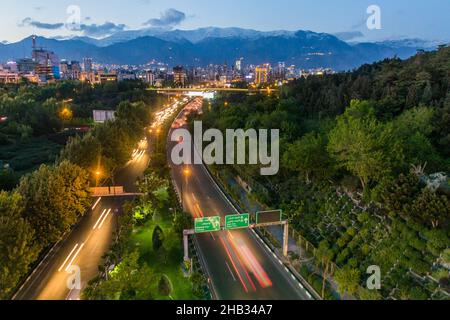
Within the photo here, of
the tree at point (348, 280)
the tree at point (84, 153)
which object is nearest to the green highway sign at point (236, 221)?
A: the tree at point (348, 280)

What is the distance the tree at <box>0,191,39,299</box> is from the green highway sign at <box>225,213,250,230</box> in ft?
25.6

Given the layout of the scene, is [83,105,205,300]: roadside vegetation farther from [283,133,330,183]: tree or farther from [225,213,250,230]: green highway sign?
[283,133,330,183]: tree

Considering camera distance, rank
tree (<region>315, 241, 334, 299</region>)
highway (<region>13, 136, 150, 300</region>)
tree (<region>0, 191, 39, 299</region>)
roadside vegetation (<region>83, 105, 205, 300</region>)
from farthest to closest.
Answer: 1. tree (<region>315, 241, 334, 299</region>)
2. highway (<region>13, 136, 150, 300</region>)
3. tree (<region>0, 191, 39, 299</region>)
4. roadside vegetation (<region>83, 105, 205, 300</region>)

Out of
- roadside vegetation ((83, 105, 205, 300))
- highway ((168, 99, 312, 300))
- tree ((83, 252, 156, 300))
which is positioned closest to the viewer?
tree ((83, 252, 156, 300))

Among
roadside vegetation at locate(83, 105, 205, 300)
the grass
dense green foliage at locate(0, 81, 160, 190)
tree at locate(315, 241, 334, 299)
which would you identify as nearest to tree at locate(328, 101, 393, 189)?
tree at locate(315, 241, 334, 299)

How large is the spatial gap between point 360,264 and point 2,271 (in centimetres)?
1336

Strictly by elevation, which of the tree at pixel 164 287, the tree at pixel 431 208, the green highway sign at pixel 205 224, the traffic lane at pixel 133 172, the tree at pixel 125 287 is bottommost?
the tree at pixel 164 287

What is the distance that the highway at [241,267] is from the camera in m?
13.6

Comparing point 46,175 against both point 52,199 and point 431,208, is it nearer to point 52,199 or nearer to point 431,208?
point 52,199

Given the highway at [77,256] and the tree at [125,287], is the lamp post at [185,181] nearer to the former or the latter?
the highway at [77,256]

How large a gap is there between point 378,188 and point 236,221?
6817mm

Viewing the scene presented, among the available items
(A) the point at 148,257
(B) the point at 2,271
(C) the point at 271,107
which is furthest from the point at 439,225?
(C) the point at 271,107

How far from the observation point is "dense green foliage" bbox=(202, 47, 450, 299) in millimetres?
13383
